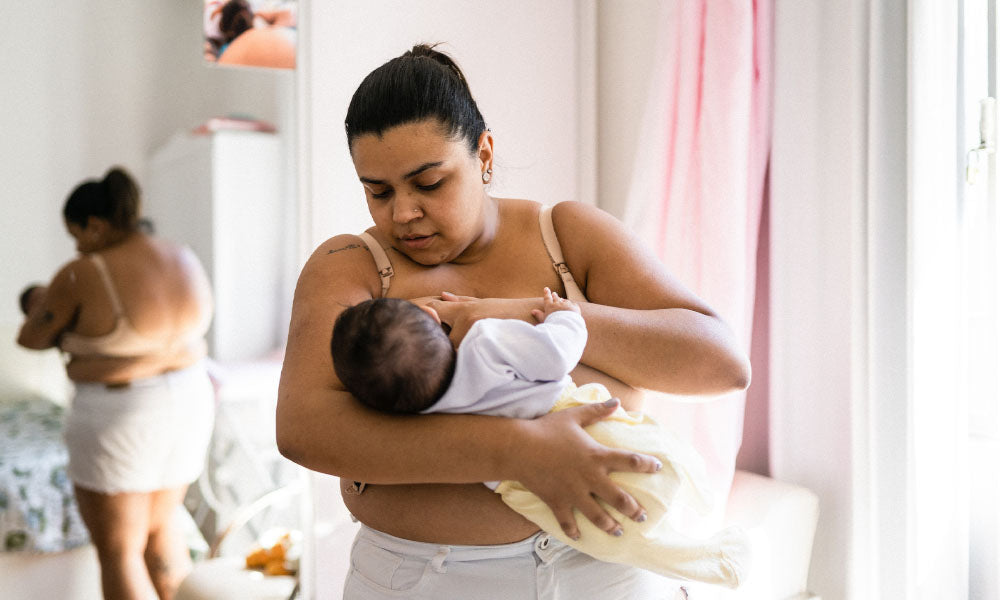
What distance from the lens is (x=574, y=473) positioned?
3.12 feet

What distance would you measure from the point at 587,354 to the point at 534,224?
285 mm

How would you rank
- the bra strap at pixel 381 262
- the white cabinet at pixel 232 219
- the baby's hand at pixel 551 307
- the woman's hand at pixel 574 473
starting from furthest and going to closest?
1. the white cabinet at pixel 232 219
2. the bra strap at pixel 381 262
3. the baby's hand at pixel 551 307
4. the woman's hand at pixel 574 473

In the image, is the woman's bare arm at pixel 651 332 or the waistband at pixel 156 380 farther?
the waistband at pixel 156 380

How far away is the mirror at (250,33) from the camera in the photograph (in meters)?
1.98

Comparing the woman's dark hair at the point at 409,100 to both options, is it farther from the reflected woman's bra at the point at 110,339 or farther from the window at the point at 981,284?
Answer: the window at the point at 981,284

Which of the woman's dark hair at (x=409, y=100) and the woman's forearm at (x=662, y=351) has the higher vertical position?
the woman's dark hair at (x=409, y=100)

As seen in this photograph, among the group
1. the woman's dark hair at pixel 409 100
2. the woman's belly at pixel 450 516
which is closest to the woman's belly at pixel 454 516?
the woman's belly at pixel 450 516

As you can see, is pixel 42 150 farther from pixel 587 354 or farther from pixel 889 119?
pixel 889 119

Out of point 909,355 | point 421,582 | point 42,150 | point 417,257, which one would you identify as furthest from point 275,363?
point 909,355

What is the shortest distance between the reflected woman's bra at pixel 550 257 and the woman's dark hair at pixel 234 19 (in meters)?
1.05

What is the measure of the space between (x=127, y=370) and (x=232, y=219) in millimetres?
458

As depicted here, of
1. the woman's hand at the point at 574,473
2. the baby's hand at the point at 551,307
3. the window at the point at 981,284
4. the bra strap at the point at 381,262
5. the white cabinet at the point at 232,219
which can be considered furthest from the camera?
the white cabinet at the point at 232,219

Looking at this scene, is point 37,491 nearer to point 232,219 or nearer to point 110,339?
point 110,339

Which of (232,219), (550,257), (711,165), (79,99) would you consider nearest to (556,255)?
(550,257)
